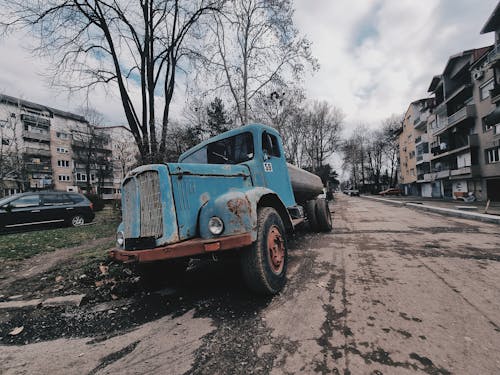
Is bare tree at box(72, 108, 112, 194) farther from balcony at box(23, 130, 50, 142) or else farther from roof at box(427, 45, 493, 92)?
roof at box(427, 45, 493, 92)

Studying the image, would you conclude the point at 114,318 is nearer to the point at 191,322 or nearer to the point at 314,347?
the point at 191,322

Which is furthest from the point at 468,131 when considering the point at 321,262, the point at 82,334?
the point at 82,334

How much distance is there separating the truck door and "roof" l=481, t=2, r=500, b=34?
93.6 ft

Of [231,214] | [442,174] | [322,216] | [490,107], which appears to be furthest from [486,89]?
[231,214]

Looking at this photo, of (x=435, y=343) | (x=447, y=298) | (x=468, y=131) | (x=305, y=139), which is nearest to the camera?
(x=435, y=343)

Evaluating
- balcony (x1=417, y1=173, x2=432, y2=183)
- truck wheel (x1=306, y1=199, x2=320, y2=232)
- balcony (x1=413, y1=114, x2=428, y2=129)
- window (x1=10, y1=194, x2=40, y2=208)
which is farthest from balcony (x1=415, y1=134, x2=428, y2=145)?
window (x1=10, y1=194, x2=40, y2=208)

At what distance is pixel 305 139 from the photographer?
36625 mm

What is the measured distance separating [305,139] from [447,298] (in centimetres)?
3578

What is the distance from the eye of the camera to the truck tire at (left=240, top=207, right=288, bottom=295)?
2.64m

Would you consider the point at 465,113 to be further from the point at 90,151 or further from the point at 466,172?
the point at 90,151

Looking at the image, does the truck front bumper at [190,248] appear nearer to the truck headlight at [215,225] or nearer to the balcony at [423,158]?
the truck headlight at [215,225]

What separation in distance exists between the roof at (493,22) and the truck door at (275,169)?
2853 cm

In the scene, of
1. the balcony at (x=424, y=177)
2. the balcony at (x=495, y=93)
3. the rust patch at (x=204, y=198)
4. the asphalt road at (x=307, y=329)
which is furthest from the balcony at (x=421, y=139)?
the rust patch at (x=204, y=198)

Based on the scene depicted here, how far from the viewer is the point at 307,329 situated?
2.16m
